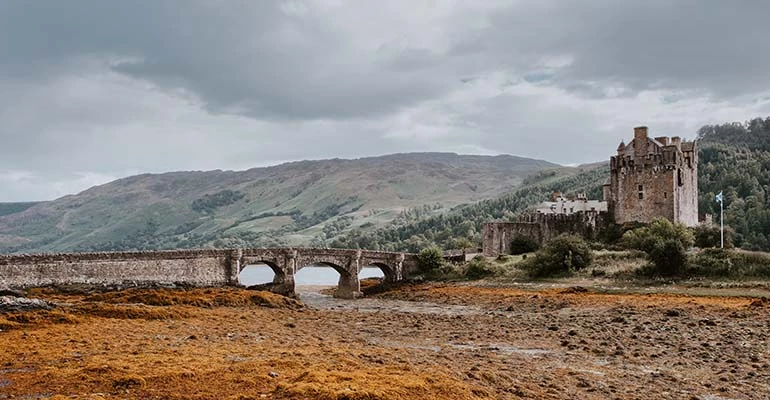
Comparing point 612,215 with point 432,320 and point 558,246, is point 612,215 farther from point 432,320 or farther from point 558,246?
point 432,320

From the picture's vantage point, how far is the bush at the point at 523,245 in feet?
273

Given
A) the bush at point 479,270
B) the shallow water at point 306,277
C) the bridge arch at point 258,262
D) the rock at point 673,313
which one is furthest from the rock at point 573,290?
the shallow water at point 306,277

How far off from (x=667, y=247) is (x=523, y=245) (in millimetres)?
25643

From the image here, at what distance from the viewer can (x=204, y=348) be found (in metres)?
26.5

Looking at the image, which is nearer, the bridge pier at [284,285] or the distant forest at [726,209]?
the bridge pier at [284,285]

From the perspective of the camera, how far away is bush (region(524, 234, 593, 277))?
218 feet

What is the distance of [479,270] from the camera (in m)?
71.4

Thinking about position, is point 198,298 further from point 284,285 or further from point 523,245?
point 523,245

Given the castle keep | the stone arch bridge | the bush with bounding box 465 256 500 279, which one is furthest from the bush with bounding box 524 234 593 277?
the stone arch bridge

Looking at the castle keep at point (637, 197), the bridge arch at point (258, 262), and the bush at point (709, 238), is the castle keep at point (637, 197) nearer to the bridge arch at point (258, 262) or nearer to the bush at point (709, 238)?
the bush at point (709, 238)

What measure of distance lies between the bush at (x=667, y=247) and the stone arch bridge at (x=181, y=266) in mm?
25823

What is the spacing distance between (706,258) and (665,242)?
3778 millimetres

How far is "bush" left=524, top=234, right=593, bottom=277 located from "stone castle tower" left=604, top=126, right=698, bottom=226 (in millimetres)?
16462

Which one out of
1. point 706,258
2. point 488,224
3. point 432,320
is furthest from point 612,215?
point 432,320
